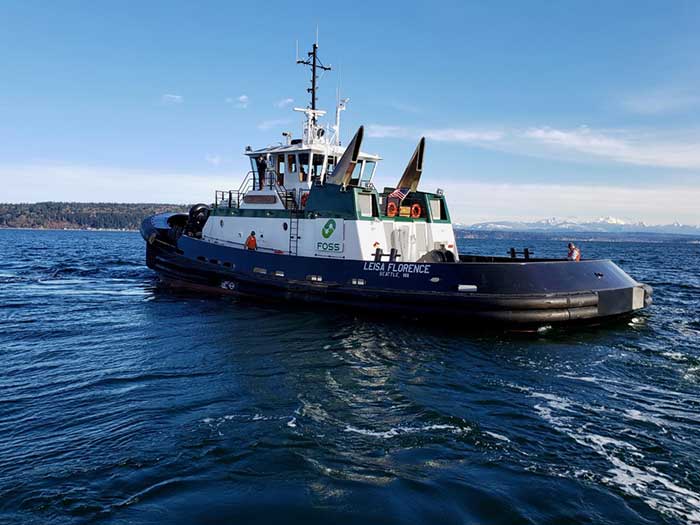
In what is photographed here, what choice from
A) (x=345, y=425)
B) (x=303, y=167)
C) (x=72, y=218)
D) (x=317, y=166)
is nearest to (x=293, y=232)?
(x=303, y=167)

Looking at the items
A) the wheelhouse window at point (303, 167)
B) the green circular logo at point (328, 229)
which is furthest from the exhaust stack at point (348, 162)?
the wheelhouse window at point (303, 167)

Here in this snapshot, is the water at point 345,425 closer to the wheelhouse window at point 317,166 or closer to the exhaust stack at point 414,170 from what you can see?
the exhaust stack at point 414,170

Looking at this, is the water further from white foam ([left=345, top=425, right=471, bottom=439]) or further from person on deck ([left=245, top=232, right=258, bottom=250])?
person on deck ([left=245, top=232, right=258, bottom=250])

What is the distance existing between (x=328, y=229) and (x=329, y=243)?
17.0 inches

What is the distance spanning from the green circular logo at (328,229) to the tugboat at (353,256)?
1.2 inches

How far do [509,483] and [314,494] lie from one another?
6.69ft

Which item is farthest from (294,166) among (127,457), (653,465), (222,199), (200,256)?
(653,465)

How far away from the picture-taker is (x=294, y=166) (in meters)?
17.3

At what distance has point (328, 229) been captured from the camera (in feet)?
49.7

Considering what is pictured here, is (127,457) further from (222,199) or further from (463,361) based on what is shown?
(222,199)

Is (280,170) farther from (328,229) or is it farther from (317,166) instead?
(328,229)

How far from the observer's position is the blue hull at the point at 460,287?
12078mm

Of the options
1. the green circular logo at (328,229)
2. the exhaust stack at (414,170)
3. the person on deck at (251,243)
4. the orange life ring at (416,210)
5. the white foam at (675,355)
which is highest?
the exhaust stack at (414,170)

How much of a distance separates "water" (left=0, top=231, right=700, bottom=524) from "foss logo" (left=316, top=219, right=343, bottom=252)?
322cm
